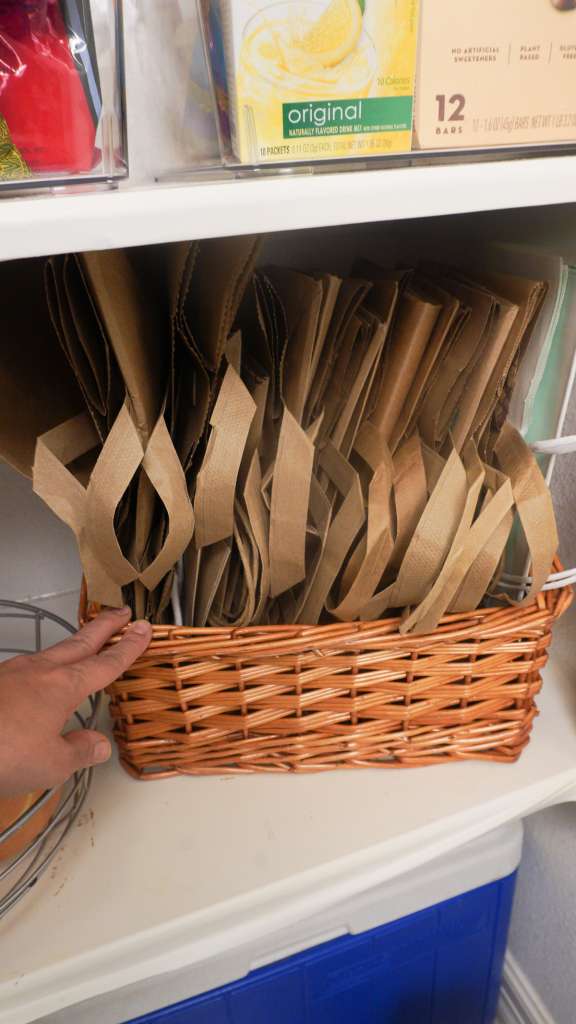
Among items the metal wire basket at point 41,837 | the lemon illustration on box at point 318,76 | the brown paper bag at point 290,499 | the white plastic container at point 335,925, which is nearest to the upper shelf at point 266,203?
the lemon illustration on box at point 318,76

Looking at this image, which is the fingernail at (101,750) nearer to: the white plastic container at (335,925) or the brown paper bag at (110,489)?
the brown paper bag at (110,489)

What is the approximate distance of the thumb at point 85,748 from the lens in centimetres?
41

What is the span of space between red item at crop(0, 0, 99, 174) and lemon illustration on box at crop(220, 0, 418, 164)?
7 cm

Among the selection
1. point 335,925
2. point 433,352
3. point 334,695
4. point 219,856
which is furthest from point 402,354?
point 335,925

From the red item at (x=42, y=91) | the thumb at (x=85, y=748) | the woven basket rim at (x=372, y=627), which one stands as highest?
the red item at (x=42, y=91)

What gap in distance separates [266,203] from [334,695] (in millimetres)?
321

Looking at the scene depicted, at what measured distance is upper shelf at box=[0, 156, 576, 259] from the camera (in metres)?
0.28

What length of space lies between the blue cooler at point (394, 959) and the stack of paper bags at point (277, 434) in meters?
0.31

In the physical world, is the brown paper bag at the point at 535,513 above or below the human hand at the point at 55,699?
above

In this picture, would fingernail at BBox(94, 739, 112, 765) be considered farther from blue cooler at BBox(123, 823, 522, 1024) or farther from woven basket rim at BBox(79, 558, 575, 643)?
blue cooler at BBox(123, 823, 522, 1024)

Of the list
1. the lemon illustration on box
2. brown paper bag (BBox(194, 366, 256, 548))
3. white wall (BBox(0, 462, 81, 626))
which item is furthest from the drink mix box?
white wall (BBox(0, 462, 81, 626))

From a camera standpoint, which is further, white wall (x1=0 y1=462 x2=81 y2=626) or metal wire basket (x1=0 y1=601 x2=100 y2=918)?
white wall (x1=0 y1=462 x2=81 y2=626)

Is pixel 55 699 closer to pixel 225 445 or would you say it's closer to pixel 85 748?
pixel 85 748

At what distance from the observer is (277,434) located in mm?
445
